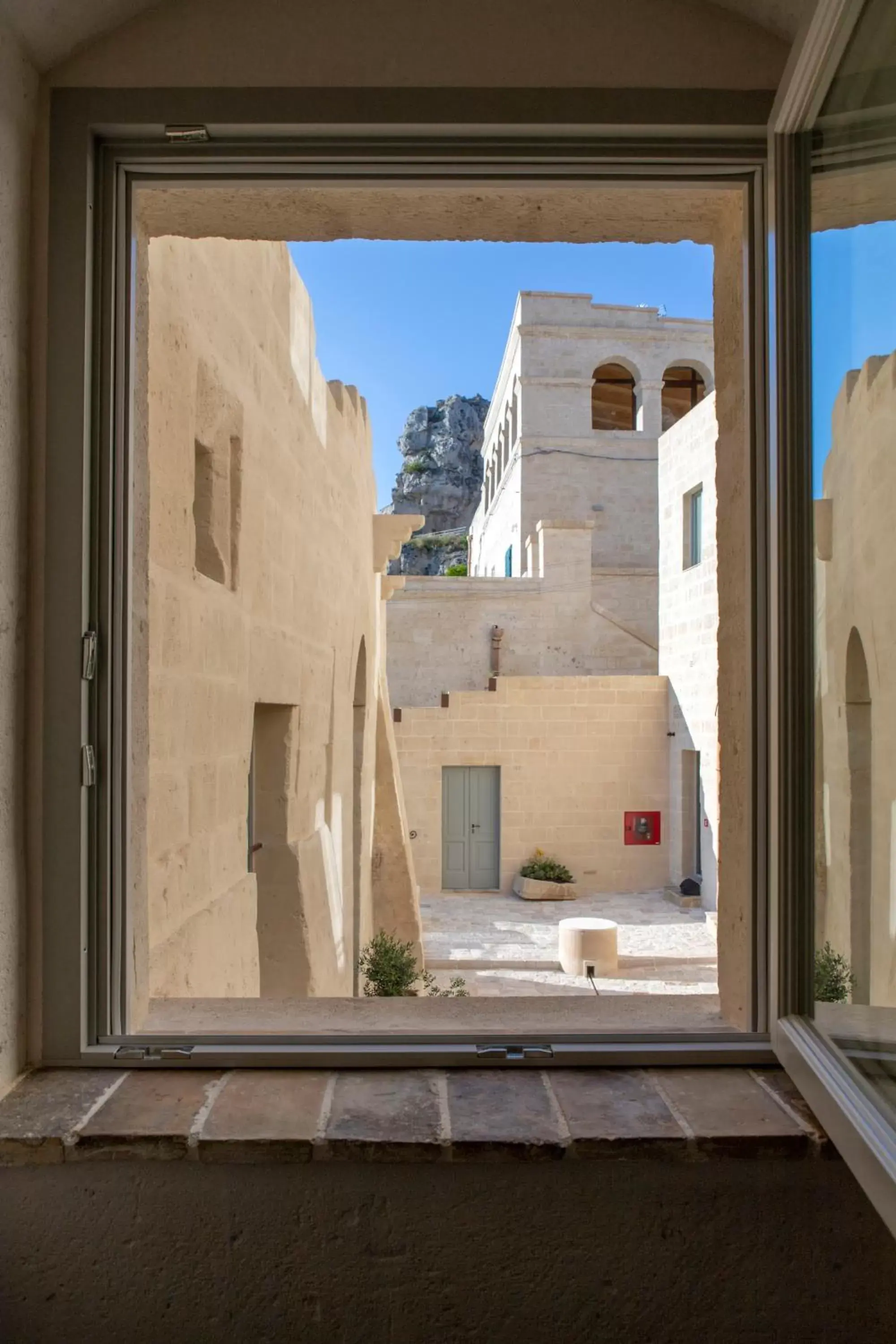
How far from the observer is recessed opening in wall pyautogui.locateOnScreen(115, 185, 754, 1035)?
2.09 metres

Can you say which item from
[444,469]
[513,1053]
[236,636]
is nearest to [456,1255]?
[513,1053]

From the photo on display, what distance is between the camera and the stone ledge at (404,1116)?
1.54 metres

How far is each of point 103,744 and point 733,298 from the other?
1710mm

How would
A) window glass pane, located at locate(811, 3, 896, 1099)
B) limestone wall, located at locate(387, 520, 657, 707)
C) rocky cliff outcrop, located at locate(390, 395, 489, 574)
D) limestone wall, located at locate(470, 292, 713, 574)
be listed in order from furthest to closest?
rocky cliff outcrop, located at locate(390, 395, 489, 574) → limestone wall, located at locate(470, 292, 713, 574) → limestone wall, located at locate(387, 520, 657, 707) → window glass pane, located at locate(811, 3, 896, 1099)

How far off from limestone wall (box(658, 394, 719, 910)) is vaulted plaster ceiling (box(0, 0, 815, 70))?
11056 mm

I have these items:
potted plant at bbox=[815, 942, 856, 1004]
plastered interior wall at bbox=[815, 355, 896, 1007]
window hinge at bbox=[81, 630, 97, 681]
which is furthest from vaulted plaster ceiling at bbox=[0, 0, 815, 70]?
potted plant at bbox=[815, 942, 856, 1004]

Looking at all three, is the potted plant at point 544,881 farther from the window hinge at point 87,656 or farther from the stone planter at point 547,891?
the window hinge at point 87,656

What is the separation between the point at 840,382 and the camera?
160 centimetres

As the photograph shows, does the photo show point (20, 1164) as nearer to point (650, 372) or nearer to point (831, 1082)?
point (831, 1082)

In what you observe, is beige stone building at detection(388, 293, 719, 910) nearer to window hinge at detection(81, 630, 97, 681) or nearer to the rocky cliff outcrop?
window hinge at detection(81, 630, 97, 681)

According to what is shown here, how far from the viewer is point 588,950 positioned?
10.0 m

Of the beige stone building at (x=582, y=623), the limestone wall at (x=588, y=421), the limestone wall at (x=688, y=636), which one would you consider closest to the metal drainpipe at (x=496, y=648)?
the beige stone building at (x=582, y=623)

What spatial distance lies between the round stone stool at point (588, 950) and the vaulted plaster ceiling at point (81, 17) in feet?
30.5

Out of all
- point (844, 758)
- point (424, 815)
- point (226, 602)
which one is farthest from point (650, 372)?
point (844, 758)
